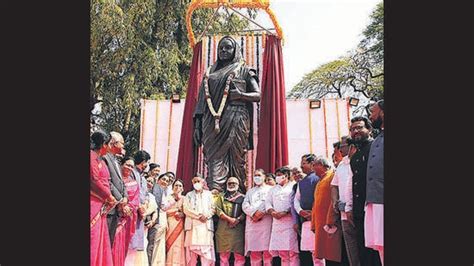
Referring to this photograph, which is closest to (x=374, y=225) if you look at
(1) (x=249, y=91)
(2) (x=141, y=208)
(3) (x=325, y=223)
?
(3) (x=325, y=223)

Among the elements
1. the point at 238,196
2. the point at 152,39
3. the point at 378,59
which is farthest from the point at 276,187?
the point at 378,59

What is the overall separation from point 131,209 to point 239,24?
1344 cm

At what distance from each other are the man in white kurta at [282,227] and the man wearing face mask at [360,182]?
199cm

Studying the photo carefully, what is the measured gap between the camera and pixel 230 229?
872 centimetres

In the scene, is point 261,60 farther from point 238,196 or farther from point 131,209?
point 131,209

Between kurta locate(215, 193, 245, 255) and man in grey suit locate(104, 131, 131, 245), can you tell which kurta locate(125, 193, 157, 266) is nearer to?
man in grey suit locate(104, 131, 131, 245)

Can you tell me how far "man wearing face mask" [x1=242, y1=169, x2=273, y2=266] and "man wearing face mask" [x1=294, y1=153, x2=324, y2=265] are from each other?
0.61 meters

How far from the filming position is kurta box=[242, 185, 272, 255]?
8484mm

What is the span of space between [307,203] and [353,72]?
2061 centimetres

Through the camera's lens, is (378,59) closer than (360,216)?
No

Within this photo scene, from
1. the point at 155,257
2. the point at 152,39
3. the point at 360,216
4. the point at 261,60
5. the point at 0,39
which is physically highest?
the point at 152,39

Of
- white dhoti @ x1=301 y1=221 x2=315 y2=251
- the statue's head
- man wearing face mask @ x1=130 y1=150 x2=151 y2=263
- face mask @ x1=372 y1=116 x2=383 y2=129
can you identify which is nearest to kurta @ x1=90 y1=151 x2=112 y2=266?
man wearing face mask @ x1=130 y1=150 x2=151 y2=263

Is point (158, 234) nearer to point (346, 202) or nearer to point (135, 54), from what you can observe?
point (346, 202)

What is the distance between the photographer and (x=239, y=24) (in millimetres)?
19906
